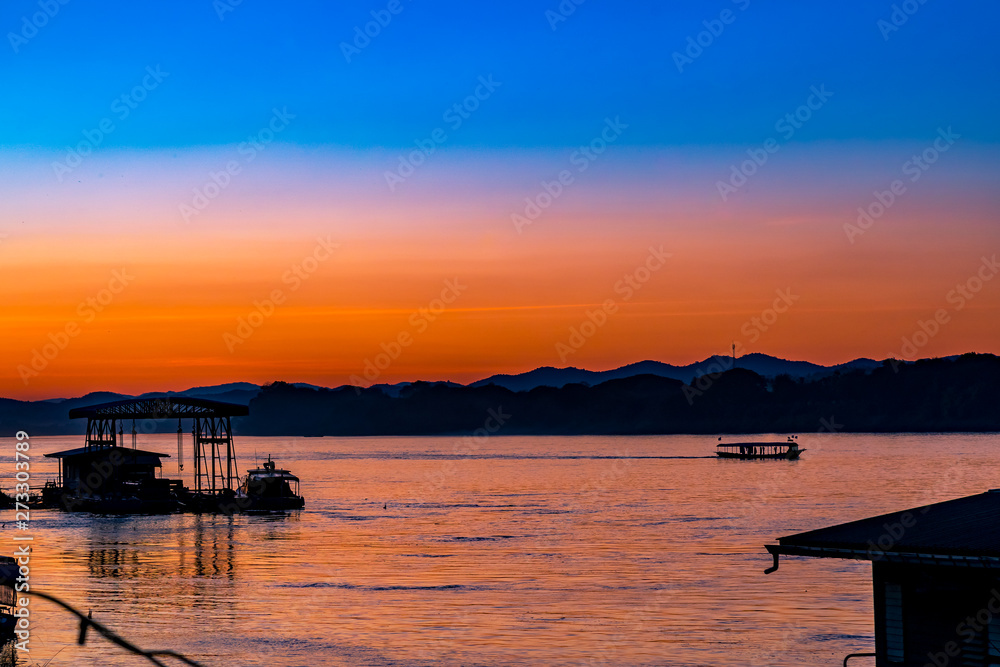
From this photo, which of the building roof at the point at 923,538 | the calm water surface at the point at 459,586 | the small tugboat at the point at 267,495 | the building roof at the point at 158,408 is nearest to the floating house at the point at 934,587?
the building roof at the point at 923,538

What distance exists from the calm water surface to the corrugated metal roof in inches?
638

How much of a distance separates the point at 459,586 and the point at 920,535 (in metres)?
38.0

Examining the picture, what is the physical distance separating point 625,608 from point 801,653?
11699 millimetres

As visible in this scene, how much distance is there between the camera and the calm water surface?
3912 cm

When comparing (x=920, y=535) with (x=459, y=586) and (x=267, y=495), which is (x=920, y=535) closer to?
(x=459, y=586)

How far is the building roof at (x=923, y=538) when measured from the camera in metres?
18.5

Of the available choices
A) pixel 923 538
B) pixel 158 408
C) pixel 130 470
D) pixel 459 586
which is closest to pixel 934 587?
pixel 923 538

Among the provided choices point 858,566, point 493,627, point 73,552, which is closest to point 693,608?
point 493,627

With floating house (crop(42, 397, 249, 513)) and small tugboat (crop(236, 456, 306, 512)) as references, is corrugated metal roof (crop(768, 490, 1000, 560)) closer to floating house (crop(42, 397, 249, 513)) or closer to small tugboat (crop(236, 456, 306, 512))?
floating house (crop(42, 397, 249, 513))

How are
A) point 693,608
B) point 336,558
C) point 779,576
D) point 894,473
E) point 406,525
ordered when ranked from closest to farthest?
point 693,608 < point 779,576 < point 336,558 < point 406,525 < point 894,473

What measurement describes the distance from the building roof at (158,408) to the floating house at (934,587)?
75.3 meters

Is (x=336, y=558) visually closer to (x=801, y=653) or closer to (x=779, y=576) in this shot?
(x=779, y=576)

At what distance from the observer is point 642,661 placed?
123ft

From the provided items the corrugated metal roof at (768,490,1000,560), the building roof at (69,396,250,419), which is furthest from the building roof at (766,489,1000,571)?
the building roof at (69,396,250,419)
